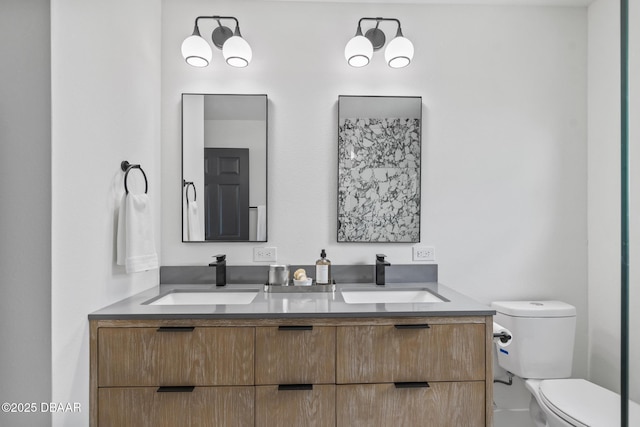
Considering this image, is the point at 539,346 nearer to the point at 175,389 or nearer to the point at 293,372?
the point at 293,372

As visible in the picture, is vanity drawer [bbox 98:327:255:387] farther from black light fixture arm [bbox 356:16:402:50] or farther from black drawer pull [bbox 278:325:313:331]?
black light fixture arm [bbox 356:16:402:50]

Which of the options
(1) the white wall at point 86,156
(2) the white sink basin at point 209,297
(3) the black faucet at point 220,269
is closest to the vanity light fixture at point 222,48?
(1) the white wall at point 86,156

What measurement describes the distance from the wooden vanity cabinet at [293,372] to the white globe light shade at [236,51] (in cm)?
133

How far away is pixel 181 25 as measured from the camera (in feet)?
6.59

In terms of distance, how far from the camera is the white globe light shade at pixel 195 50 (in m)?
1.84

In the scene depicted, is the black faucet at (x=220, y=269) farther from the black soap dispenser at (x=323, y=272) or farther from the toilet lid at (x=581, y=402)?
the toilet lid at (x=581, y=402)

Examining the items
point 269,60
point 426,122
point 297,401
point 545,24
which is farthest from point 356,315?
point 545,24

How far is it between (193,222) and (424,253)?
1326 millimetres

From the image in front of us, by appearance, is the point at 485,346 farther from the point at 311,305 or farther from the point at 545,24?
the point at 545,24

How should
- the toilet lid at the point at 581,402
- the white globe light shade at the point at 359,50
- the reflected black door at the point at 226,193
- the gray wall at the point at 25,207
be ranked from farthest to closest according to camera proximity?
1. the reflected black door at the point at 226,193
2. the white globe light shade at the point at 359,50
3. the toilet lid at the point at 581,402
4. the gray wall at the point at 25,207

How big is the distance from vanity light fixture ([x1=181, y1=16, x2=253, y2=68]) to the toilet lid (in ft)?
7.23

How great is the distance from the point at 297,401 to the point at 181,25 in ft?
6.63

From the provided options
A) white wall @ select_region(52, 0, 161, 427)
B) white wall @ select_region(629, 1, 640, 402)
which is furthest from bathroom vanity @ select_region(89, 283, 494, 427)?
white wall @ select_region(629, 1, 640, 402)

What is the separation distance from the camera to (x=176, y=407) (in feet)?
4.39
